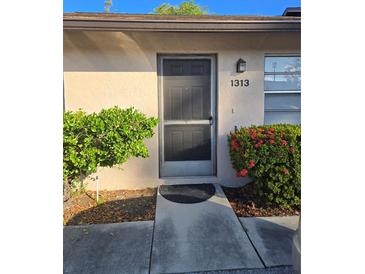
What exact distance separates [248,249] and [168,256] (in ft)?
2.82

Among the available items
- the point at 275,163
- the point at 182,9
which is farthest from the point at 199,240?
the point at 182,9

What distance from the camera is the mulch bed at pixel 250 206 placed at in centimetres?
360

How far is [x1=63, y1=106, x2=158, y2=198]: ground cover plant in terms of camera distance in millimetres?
3408

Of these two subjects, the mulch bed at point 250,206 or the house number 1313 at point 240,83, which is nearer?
the mulch bed at point 250,206

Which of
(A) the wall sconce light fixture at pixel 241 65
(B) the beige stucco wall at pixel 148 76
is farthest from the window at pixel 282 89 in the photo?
(A) the wall sconce light fixture at pixel 241 65

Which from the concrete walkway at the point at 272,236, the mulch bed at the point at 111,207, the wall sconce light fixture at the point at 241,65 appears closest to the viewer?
the concrete walkway at the point at 272,236

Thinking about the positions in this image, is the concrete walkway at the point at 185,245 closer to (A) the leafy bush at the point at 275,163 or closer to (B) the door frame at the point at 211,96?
(A) the leafy bush at the point at 275,163

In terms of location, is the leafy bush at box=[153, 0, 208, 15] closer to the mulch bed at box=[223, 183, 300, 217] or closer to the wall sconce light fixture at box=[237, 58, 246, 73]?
the wall sconce light fixture at box=[237, 58, 246, 73]

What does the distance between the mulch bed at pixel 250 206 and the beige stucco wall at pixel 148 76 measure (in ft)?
1.38

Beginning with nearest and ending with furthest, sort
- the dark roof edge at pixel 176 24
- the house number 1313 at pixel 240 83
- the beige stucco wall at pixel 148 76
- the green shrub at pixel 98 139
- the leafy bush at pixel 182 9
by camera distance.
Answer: the green shrub at pixel 98 139 < the dark roof edge at pixel 176 24 < the beige stucco wall at pixel 148 76 < the house number 1313 at pixel 240 83 < the leafy bush at pixel 182 9
